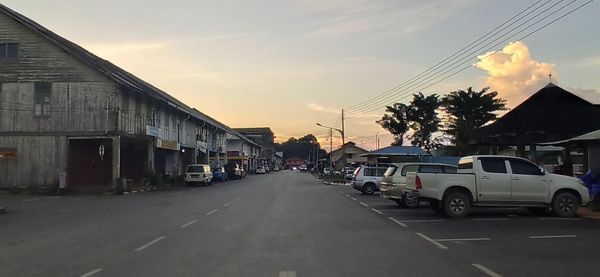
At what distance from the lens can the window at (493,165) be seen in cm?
1727

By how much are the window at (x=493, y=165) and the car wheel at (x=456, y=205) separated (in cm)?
110

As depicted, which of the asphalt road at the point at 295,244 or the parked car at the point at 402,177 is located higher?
the parked car at the point at 402,177

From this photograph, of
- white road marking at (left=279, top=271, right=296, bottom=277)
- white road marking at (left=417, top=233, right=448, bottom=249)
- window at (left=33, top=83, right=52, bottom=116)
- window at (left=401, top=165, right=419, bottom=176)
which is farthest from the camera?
window at (left=33, top=83, right=52, bottom=116)

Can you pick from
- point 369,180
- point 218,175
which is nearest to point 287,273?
point 369,180

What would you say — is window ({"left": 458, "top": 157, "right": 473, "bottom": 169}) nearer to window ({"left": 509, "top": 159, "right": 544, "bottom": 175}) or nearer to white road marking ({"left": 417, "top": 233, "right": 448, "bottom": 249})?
window ({"left": 509, "top": 159, "right": 544, "bottom": 175})

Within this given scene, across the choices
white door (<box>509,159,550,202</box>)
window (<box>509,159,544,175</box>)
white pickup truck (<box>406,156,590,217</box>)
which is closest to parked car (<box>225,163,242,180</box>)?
white pickup truck (<box>406,156,590,217</box>)

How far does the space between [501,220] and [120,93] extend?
26.1 m

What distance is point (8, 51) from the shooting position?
34250mm

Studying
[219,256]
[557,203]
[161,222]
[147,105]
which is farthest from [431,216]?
[147,105]

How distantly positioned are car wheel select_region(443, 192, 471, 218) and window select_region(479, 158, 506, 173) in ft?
3.61

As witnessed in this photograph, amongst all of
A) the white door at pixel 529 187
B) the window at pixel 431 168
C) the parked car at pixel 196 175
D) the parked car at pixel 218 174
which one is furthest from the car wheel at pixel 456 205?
the parked car at pixel 218 174

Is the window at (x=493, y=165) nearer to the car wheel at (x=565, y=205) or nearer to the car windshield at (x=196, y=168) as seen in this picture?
the car wheel at (x=565, y=205)

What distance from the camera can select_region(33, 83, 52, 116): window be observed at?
113 feet

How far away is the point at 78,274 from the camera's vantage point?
27.8 ft
